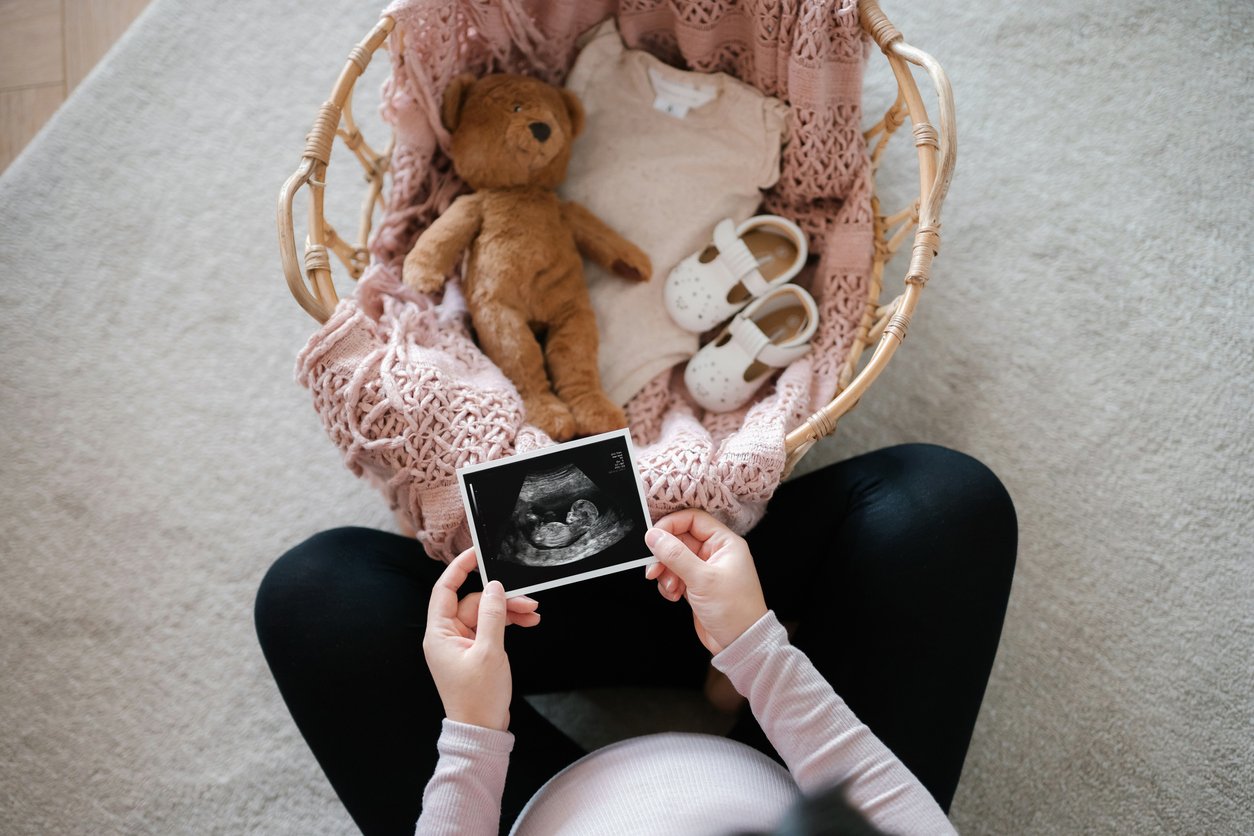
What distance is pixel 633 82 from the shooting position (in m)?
1.07

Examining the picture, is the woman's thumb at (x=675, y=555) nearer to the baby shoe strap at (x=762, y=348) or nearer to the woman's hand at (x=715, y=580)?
the woman's hand at (x=715, y=580)

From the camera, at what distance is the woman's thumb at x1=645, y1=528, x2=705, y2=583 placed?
0.73 m

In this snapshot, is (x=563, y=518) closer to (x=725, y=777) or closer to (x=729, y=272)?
(x=725, y=777)

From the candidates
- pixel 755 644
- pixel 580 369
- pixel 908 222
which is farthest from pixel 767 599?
pixel 908 222

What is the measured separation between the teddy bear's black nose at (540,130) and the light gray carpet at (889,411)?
0.45 metres

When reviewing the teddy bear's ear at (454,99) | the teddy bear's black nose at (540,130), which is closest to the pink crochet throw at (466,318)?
the teddy bear's ear at (454,99)

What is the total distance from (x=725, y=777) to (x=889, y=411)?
2.07 feet

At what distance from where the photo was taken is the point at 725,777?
684 millimetres

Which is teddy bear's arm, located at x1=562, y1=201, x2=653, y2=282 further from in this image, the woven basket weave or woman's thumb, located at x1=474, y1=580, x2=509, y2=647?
woman's thumb, located at x1=474, y1=580, x2=509, y2=647

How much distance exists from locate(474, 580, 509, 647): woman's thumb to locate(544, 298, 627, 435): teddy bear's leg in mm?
252

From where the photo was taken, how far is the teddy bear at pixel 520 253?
3.05ft

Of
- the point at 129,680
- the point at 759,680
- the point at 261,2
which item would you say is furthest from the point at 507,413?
the point at 261,2

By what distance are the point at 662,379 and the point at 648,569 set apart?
317 millimetres

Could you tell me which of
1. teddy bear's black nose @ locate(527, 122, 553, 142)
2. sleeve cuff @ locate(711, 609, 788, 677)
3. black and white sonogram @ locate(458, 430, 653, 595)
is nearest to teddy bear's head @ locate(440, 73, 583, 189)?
teddy bear's black nose @ locate(527, 122, 553, 142)
